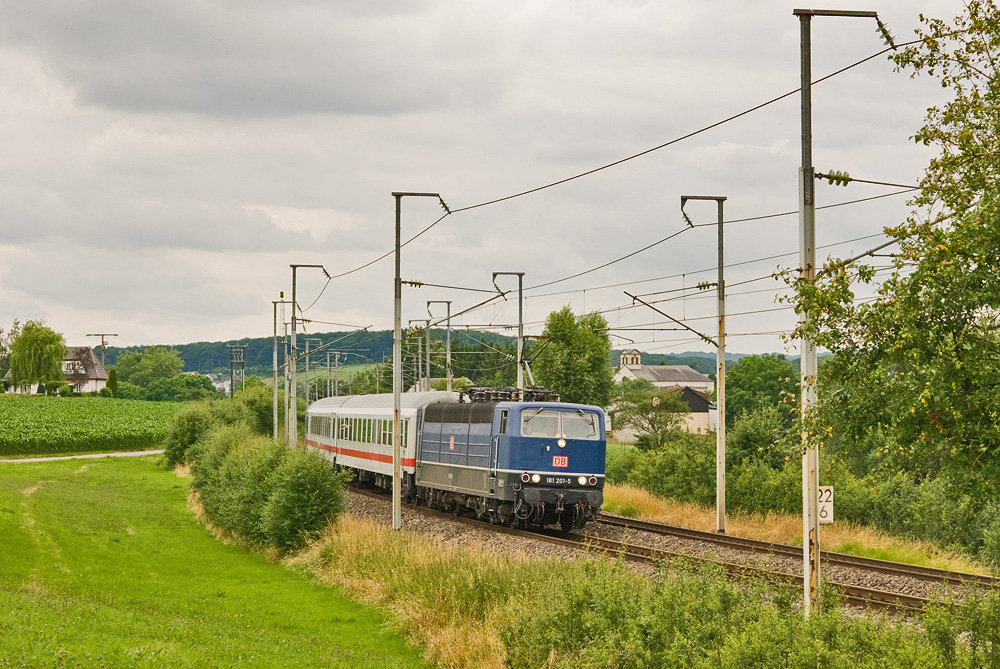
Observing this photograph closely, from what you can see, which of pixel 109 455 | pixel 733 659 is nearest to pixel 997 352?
pixel 733 659

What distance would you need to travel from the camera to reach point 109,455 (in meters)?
79.4

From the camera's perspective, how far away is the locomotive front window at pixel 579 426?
27.7 m

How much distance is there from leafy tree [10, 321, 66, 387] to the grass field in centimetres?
8741

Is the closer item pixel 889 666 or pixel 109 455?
pixel 889 666

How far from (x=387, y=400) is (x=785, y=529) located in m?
16.9

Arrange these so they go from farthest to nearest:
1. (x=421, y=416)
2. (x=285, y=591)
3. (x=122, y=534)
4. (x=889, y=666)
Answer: (x=421, y=416) < (x=122, y=534) < (x=285, y=591) < (x=889, y=666)

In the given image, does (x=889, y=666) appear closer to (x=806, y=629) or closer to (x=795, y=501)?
(x=806, y=629)

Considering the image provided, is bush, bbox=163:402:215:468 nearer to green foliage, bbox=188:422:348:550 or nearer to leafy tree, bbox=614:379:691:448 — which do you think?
leafy tree, bbox=614:379:691:448

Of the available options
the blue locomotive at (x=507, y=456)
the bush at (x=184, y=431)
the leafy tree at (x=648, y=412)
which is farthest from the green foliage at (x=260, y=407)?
the blue locomotive at (x=507, y=456)

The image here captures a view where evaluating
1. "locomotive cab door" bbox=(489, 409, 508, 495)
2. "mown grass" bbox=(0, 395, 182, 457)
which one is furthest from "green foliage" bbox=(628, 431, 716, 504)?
"mown grass" bbox=(0, 395, 182, 457)

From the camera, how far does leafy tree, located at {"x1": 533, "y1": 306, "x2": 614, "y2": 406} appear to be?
3344 inches

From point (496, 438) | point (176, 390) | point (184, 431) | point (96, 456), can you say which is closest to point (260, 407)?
point (184, 431)

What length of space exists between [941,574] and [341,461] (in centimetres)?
3181

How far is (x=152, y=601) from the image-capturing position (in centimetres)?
2169
